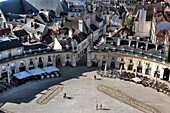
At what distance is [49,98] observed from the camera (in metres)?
63.6

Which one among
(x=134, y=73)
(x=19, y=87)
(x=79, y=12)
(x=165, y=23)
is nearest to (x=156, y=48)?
(x=134, y=73)

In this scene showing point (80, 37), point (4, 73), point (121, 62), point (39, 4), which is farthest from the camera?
point (39, 4)

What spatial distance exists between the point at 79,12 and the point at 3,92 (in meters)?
62.4

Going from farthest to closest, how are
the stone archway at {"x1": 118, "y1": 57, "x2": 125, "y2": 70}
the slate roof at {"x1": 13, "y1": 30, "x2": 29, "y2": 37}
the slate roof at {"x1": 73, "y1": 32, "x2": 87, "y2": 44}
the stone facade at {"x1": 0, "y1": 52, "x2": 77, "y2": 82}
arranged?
1. the slate roof at {"x1": 13, "y1": 30, "x2": 29, "y2": 37}
2. the slate roof at {"x1": 73, "y1": 32, "x2": 87, "y2": 44}
3. the stone archway at {"x1": 118, "y1": 57, "x2": 125, "y2": 70}
4. the stone facade at {"x1": 0, "y1": 52, "x2": 77, "y2": 82}

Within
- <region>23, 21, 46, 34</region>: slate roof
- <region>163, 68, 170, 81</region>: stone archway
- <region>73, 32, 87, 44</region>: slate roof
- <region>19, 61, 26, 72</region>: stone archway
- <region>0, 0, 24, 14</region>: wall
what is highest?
<region>0, 0, 24, 14</region>: wall

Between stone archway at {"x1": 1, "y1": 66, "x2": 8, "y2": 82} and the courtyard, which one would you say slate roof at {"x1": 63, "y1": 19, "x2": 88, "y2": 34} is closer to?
the courtyard

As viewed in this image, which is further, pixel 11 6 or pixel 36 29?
pixel 11 6

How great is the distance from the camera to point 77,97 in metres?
64.4

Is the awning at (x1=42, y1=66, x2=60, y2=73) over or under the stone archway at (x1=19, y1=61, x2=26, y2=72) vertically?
under

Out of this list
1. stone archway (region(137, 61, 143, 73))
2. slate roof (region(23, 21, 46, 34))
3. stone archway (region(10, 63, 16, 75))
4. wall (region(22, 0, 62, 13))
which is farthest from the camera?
wall (region(22, 0, 62, 13))

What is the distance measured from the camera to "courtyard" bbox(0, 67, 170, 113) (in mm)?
59688

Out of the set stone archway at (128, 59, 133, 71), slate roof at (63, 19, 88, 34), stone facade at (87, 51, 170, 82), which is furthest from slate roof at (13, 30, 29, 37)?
stone archway at (128, 59, 133, 71)

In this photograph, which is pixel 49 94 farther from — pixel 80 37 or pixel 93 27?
pixel 93 27

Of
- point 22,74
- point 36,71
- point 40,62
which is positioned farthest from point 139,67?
point 22,74
